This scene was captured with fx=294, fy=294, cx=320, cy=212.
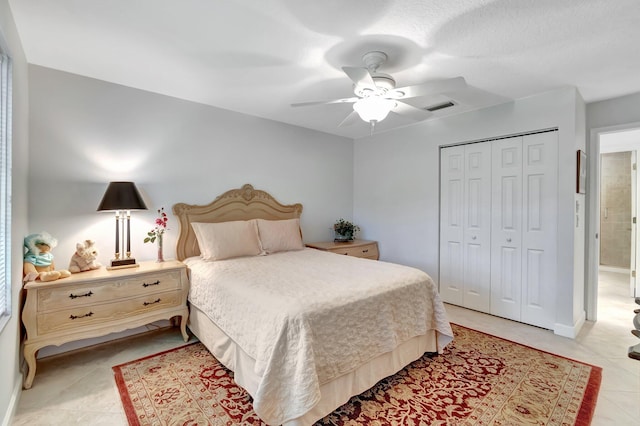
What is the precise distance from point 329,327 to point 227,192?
2302 mm

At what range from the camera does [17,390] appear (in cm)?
189

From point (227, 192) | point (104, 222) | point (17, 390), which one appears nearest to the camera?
point (17, 390)

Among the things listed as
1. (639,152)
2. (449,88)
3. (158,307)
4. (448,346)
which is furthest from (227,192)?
(639,152)

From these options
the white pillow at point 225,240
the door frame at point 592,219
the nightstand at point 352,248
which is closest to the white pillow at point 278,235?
the white pillow at point 225,240

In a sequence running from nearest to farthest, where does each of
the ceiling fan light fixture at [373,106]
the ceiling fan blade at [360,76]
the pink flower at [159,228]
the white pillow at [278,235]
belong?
the ceiling fan blade at [360,76], the ceiling fan light fixture at [373,106], the pink flower at [159,228], the white pillow at [278,235]

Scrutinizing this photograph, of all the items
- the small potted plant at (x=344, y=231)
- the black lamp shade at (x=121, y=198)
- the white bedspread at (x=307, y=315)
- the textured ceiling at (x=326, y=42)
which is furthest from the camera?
the small potted plant at (x=344, y=231)

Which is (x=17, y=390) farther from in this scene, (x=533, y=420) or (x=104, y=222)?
(x=533, y=420)

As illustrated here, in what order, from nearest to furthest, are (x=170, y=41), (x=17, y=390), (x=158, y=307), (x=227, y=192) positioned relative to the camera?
1. (x=17, y=390)
2. (x=170, y=41)
3. (x=158, y=307)
4. (x=227, y=192)

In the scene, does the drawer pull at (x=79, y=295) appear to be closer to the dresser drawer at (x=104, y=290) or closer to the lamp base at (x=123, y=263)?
the dresser drawer at (x=104, y=290)

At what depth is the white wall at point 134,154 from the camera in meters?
2.47

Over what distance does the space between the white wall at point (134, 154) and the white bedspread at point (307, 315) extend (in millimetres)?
931

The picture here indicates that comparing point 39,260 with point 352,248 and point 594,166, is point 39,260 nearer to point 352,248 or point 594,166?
point 352,248

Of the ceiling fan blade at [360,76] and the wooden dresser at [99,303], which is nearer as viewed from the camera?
the ceiling fan blade at [360,76]

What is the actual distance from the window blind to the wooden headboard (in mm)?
1434
